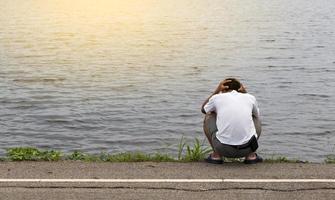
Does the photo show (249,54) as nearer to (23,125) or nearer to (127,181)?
(23,125)

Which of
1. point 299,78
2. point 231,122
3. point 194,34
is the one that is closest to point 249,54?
point 299,78

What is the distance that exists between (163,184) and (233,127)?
4.86ft

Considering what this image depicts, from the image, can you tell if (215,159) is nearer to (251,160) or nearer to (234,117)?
(251,160)

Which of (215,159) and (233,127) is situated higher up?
(233,127)

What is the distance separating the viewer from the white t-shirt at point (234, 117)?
9.32 m

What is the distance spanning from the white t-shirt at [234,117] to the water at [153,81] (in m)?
5.41

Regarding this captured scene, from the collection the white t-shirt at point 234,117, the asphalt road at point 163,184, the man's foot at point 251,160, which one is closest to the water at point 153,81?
the man's foot at point 251,160

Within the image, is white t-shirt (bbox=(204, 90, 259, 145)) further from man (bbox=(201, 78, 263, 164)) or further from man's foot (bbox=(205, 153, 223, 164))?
man's foot (bbox=(205, 153, 223, 164))

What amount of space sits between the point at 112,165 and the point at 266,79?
1780 cm

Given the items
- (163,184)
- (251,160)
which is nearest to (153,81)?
(251,160)

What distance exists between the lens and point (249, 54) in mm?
34312

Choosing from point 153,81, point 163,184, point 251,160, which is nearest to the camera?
point 163,184

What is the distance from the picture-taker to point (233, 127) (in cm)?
931

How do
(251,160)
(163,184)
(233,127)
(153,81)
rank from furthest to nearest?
(153,81) → (251,160) → (233,127) → (163,184)
